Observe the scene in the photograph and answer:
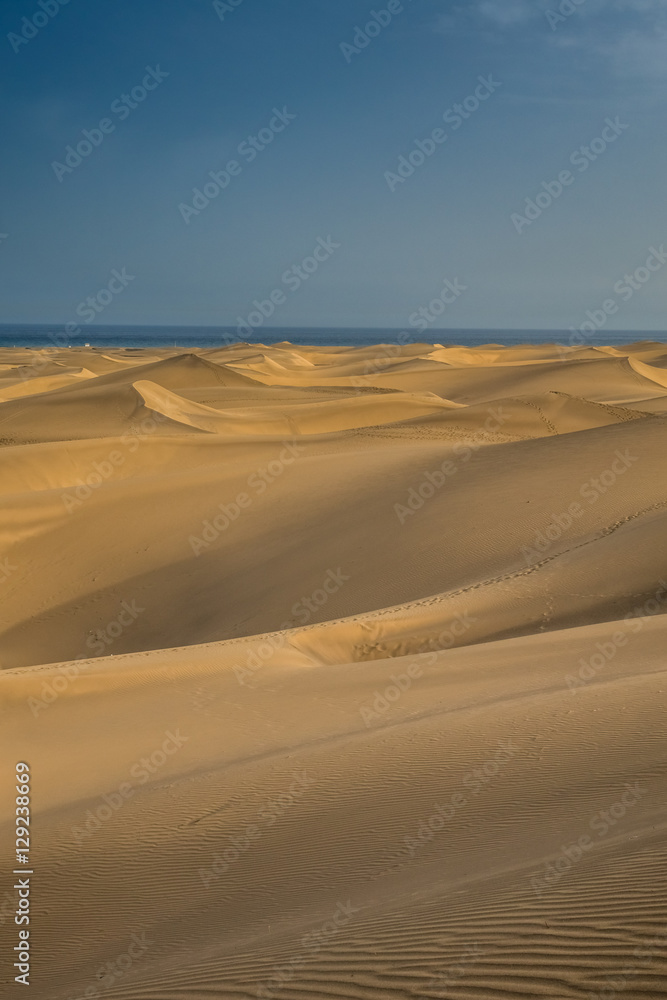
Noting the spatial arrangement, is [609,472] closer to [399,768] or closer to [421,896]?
[399,768]

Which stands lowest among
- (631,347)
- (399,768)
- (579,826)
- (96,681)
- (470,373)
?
(579,826)

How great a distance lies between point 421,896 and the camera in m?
4.12

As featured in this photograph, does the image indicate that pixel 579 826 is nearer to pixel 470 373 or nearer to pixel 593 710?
pixel 593 710

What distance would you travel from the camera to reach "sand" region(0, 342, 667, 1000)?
3.64 metres

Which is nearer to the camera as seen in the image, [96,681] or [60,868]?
[60,868]

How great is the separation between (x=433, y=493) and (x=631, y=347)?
6530 centimetres

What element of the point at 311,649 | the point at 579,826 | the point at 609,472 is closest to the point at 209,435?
the point at 609,472

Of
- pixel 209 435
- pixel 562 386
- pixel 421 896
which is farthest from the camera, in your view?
pixel 562 386

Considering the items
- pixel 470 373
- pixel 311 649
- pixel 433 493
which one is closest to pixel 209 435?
pixel 433 493

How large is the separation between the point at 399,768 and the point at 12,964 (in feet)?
9.03

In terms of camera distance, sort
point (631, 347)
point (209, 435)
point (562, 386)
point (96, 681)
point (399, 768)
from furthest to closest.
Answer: point (631, 347)
point (562, 386)
point (209, 435)
point (96, 681)
point (399, 768)

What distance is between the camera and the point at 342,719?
7898mm

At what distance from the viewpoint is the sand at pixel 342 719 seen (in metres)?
3.64

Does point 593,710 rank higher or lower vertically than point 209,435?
lower
